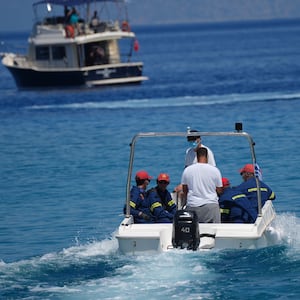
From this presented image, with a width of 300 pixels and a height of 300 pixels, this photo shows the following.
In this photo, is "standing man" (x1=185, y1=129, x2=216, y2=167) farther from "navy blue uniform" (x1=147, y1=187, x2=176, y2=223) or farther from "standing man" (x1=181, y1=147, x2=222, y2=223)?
"standing man" (x1=181, y1=147, x2=222, y2=223)

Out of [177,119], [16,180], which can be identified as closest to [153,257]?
[16,180]

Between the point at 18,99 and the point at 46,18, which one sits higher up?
the point at 46,18

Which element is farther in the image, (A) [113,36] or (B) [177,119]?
(A) [113,36]

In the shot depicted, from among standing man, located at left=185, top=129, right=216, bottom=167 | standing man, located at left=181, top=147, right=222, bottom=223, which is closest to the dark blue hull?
standing man, located at left=185, top=129, right=216, bottom=167

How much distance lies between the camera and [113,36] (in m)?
50.2

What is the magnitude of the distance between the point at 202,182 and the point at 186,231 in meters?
0.94

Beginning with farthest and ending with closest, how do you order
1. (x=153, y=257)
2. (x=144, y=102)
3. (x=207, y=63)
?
(x=207, y=63)
(x=144, y=102)
(x=153, y=257)

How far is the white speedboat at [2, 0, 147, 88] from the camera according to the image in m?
49.7

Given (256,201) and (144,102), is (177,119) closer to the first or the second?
(144,102)

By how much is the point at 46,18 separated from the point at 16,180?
95.7ft

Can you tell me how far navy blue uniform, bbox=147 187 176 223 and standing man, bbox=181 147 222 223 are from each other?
0.48 m

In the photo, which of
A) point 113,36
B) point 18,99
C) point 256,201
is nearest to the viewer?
point 256,201

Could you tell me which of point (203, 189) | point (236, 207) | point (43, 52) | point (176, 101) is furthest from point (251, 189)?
point (43, 52)

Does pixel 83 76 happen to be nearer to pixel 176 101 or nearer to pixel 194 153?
pixel 176 101
